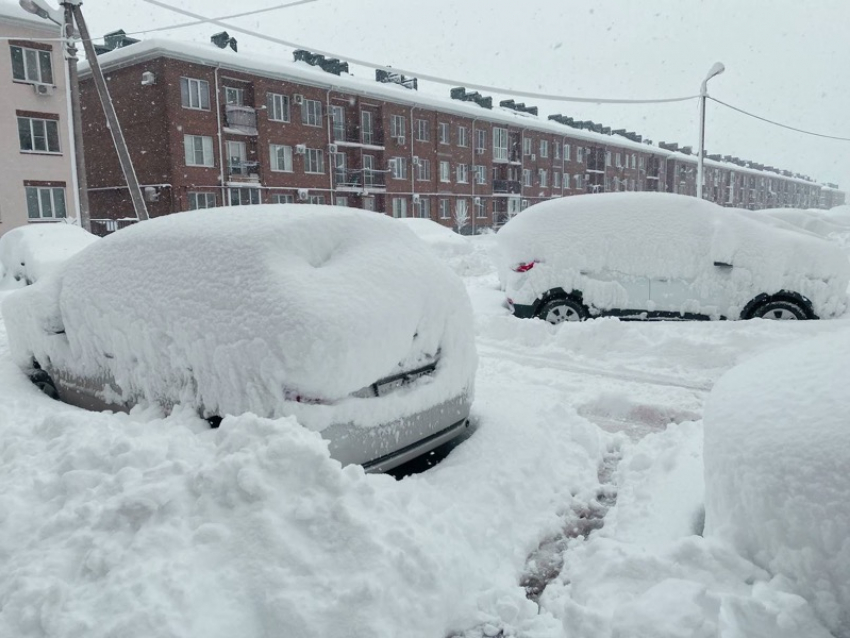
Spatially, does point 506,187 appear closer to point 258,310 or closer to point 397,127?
point 397,127

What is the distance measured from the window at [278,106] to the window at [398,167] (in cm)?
726

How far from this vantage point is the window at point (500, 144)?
44719 millimetres

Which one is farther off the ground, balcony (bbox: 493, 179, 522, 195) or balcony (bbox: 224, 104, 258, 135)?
Answer: balcony (bbox: 224, 104, 258, 135)

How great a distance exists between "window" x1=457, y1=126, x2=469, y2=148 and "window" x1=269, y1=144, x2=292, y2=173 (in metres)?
13.0

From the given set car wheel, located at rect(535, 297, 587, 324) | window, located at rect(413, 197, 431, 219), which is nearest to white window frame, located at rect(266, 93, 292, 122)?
window, located at rect(413, 197, 431, 219)

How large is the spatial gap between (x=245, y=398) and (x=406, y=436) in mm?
960

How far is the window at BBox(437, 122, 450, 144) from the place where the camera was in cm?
4012

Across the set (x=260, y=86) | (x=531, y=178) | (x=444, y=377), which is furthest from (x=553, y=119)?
(x=444, y=377)

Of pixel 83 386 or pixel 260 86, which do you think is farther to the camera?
pixel 260 86

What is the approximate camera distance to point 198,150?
2900 cm

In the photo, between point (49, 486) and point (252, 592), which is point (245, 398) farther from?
point (252, 592)

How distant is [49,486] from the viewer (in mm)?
2836

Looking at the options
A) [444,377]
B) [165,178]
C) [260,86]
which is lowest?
[444,377]

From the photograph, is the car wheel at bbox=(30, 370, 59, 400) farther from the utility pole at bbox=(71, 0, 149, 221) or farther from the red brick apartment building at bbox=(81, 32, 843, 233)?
the red brick apartment building at bbox=(81, 32, 843, 233)
